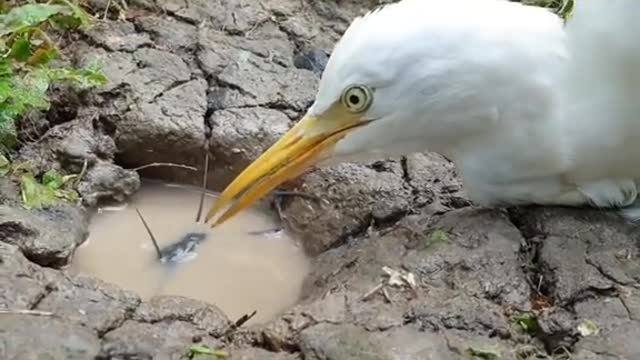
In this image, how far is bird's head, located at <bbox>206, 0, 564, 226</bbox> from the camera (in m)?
2.82

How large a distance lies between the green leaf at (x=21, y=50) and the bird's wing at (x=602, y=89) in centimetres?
148

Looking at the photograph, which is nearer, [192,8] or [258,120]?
[258,120]

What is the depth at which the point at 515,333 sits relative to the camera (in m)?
2.72

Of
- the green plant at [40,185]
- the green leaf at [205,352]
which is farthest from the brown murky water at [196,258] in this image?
the green leaf at [205,352]

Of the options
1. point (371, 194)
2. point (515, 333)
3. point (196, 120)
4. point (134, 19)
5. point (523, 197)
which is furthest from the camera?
point (134, 19)

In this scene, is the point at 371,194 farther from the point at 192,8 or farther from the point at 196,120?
the point at 192,8

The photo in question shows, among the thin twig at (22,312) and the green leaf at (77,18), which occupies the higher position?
the green leaf at (77,18)

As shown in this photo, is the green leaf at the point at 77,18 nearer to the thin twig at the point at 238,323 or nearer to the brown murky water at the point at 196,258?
the brown murky water at the point at 196,258

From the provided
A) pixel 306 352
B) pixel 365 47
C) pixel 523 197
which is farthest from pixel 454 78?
pixel 306 352

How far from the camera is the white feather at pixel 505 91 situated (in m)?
2.83

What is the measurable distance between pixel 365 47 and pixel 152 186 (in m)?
0.94

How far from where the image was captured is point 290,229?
338 centimetres

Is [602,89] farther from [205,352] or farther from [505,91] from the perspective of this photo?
[205,352]

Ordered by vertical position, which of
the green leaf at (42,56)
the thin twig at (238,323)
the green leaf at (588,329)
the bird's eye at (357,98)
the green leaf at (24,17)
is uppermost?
the bird's eye at (357,98)
